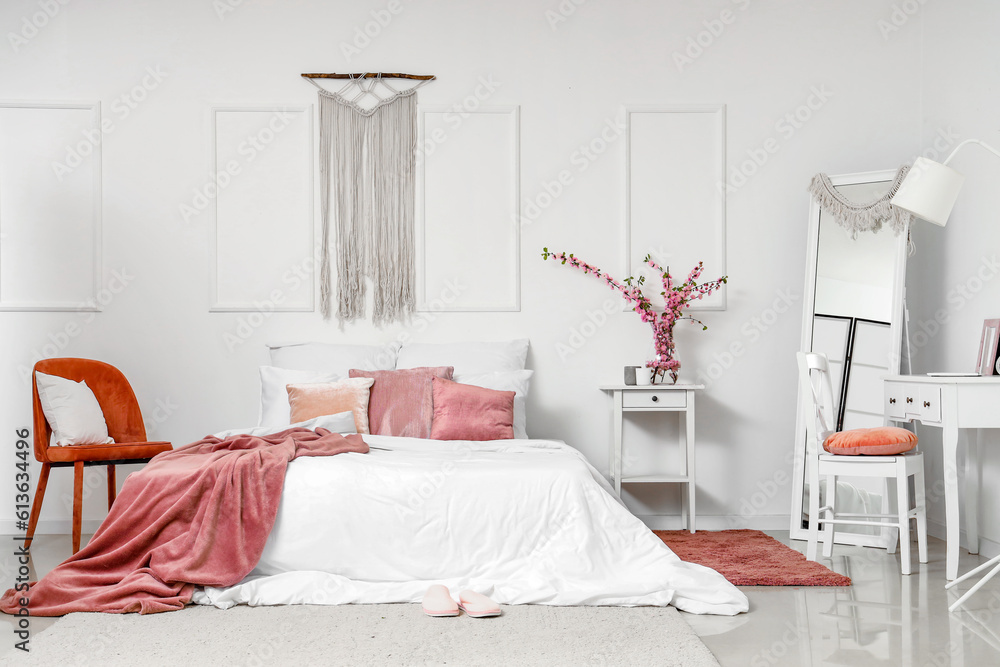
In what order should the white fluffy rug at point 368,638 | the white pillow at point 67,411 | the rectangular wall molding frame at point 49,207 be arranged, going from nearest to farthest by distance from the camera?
the white fluffy rug at point 368,638 → the white pillow at point 67,411 → the rectangular wall molding frame at point 49,207

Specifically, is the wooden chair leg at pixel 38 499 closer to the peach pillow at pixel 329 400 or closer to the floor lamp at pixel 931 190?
the peach pillow at pixel 329 400

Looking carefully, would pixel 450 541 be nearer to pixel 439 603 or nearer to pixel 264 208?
pixel 439 603

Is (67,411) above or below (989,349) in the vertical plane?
below

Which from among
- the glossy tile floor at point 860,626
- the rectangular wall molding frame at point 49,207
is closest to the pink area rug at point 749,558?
the glossy tile floor at point 860,626

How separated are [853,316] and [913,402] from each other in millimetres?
788

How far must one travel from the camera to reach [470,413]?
3.45 m

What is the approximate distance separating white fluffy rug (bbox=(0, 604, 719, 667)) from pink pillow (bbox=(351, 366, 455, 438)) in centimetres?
106

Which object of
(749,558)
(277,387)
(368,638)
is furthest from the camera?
(277,387)

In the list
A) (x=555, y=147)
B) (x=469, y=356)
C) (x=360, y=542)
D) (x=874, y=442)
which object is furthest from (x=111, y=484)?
(x=874, y=442)

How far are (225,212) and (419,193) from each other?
1089 millimetres

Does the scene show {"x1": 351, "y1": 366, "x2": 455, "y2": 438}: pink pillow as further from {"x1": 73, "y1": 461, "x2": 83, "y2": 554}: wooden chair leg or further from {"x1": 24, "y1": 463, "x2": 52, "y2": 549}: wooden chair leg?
{"x1": 24, "y1": 463, "x2": 52, "y2": 549}: wooden chair leg

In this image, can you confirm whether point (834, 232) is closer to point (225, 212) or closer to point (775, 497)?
point (775, 497)

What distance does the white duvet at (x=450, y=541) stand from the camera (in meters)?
2.56

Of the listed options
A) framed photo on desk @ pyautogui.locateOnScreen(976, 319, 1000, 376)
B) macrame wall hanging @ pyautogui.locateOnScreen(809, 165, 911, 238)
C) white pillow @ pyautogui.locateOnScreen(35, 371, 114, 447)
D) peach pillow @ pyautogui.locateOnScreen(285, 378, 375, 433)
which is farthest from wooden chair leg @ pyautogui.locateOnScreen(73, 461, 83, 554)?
framed photo on desk @ pyautogui.locateOnScreen(976, 319, 1000, 376)
